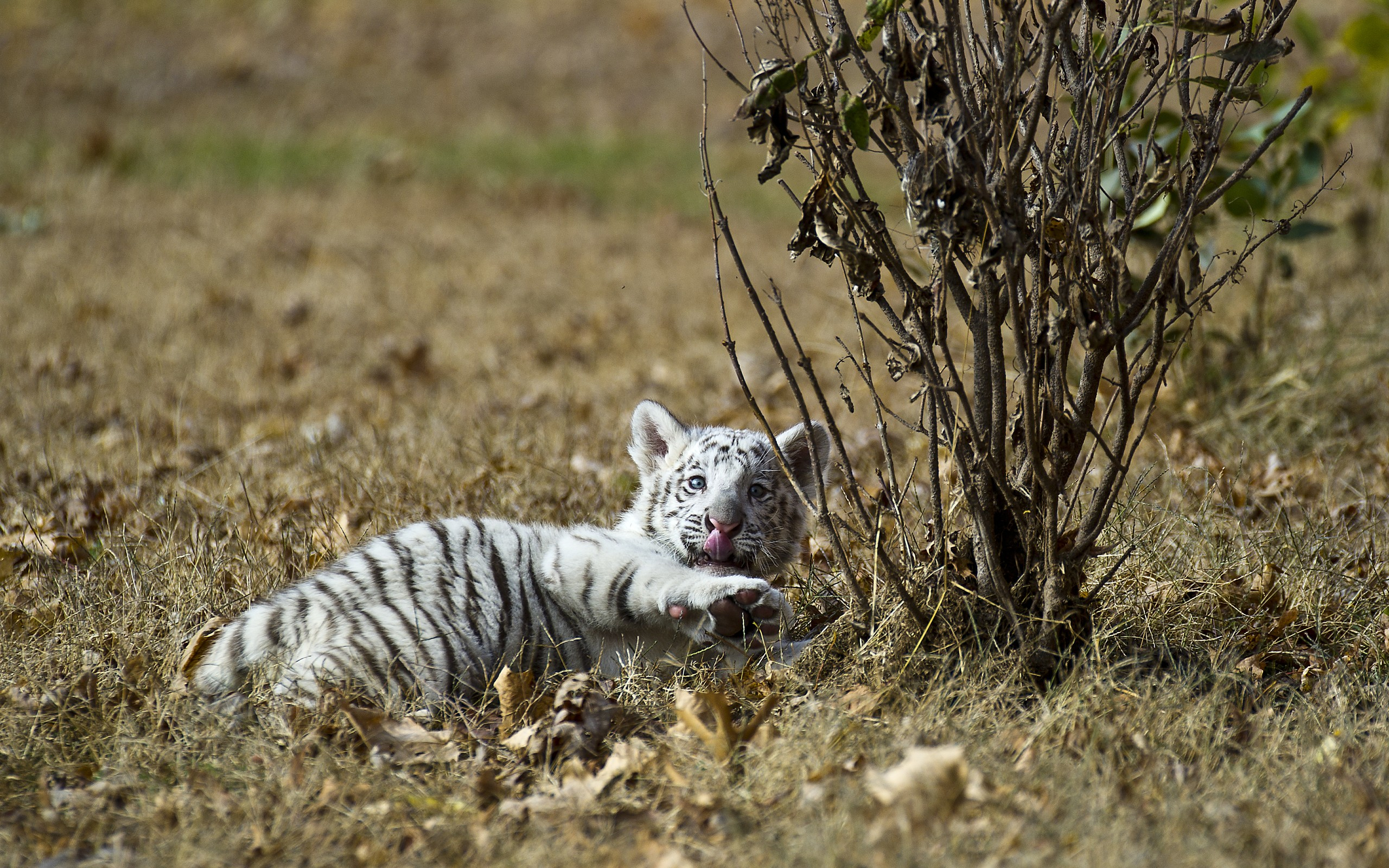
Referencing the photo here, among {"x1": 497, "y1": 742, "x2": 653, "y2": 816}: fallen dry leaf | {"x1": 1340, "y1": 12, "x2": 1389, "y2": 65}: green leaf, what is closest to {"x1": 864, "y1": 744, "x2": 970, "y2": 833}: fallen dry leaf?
{"x1": 497, "y1": 742, "x2": 653, "y2": 816}: fallen dry leaf

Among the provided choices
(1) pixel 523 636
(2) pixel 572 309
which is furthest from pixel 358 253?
(1) pixel 523 636

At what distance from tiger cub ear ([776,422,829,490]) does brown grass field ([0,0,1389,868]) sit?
0.39 m

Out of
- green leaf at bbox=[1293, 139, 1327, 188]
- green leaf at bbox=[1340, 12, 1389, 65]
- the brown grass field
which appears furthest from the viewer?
green leaf at bbox=[1340, 12, 1389, 65]

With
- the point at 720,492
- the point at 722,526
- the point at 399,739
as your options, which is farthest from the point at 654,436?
the point at 399,739

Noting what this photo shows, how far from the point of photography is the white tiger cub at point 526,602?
2.86 metres

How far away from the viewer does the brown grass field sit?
2.28 m

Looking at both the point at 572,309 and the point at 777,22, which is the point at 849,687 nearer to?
the point at 777,22

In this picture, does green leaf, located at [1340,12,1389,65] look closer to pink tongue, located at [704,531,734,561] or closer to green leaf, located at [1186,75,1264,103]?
green leaf, located at [1186,75,1264,103]

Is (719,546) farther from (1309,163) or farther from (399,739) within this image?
(1309,163)

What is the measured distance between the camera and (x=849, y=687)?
285cm

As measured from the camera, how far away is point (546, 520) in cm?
406

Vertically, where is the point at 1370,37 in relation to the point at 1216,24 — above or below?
above

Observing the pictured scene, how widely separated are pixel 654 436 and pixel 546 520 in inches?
25.4

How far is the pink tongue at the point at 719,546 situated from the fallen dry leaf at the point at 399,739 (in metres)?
0.90
